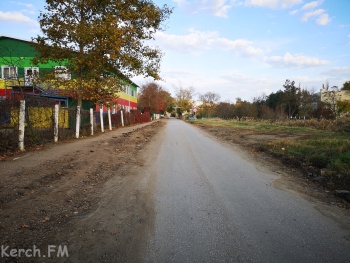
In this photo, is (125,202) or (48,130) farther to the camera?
(48,130)

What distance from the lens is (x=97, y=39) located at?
15242 millimetres

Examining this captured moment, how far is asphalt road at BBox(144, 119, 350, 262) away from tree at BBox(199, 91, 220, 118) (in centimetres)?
7548

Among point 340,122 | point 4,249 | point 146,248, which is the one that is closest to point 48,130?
point 4,249

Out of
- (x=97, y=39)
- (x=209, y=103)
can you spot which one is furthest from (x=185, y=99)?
(x=97, y=39)

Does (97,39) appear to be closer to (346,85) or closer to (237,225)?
(237,225)

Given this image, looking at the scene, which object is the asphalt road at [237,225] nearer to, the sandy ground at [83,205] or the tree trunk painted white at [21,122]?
the sandy ground at [83,205]

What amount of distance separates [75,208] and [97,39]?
44.4 ft

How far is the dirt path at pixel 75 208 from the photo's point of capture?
9.88 ft

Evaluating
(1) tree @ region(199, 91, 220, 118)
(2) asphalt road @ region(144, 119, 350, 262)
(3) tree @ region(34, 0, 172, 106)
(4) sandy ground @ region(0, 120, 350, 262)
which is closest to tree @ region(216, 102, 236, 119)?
(1) tree @ region(199, 91, 220, 118)

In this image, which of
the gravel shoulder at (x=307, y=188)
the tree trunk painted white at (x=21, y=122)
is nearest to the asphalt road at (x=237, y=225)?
the gravel shoulder at (x=307, y=188)

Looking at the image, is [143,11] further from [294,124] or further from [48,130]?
[294,124]

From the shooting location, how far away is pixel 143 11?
16844mm

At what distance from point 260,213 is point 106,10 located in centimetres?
1677

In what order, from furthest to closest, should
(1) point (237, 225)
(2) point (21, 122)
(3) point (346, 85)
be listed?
1. (3) point (346, 85)
2. (2) point (21, 122)
3. (1) point (237, 225)
